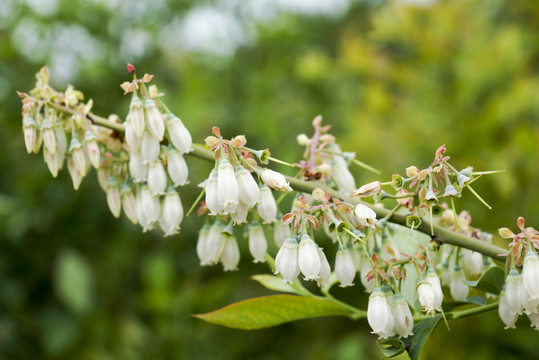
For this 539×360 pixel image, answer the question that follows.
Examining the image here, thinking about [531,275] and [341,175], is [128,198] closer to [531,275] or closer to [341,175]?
[341,175]

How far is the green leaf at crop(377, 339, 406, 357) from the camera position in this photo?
0.72 m

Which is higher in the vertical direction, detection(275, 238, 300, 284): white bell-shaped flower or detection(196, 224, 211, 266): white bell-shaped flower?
detection(196, 224, 211, 266): white bell-shaped flower

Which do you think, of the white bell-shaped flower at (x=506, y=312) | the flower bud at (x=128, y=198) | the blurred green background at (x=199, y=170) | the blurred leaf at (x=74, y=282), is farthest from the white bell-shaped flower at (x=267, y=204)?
the blurred leaf at (x=74, y=282)

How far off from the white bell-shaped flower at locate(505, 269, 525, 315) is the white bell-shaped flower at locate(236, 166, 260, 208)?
A: 0.36m

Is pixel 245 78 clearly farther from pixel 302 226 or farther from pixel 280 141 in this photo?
pixel 302 226

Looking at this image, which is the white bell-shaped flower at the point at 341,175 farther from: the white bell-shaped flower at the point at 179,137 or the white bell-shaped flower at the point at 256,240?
the white bell-shaped flower at the point at 179,137

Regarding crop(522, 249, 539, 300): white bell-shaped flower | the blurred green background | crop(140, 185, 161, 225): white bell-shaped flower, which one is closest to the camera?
crop(522, 249, 539, 300): white bell-shaped flower

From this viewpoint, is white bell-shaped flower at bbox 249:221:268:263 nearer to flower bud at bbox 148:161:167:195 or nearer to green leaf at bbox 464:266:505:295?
flower bud at bbox 148:161:167:195

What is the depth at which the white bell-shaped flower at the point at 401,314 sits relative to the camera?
0.76 m

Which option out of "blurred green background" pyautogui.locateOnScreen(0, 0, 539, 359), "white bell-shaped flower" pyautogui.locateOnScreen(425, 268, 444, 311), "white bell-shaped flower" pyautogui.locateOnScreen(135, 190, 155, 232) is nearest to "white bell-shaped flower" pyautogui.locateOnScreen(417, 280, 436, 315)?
"white bell-shaped flower" pyautogui.locateOnScreen(425, 268, 444, 311)

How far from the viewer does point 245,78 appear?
4.42 m

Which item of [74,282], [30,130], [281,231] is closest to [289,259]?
[281,231]

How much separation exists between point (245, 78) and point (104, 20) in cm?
136

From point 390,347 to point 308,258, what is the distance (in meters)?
0.16
